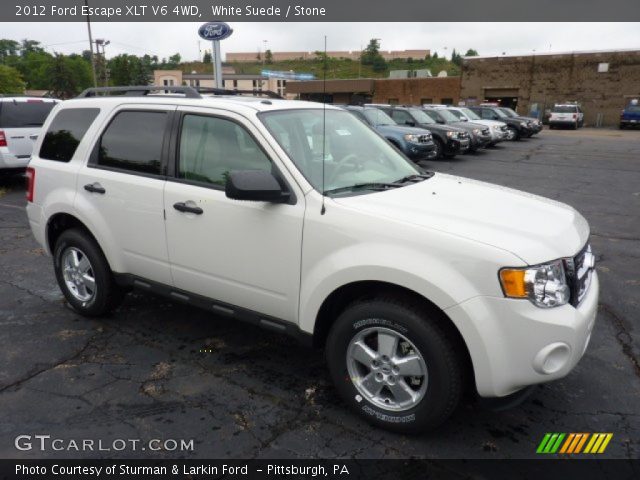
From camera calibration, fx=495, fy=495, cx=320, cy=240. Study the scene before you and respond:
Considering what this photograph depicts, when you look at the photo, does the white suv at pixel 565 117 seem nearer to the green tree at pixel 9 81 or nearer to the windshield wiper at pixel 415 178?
the windshield wiper at pixel 415 178

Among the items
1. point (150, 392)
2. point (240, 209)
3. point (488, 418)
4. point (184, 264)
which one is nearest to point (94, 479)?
point (150, 392)

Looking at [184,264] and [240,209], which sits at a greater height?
[240,209]

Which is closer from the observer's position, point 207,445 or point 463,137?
point 207,445

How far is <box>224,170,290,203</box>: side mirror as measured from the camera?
2.79m

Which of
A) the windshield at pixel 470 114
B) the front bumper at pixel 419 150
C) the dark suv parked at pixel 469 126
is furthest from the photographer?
the windshield at pixel 470 114

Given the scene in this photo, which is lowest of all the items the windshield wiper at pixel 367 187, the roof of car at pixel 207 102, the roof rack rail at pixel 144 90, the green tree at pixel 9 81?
the windshield wiper at pixel 367 187

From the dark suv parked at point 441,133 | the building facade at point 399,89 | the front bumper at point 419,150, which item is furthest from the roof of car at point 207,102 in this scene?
the building facade at point 399,89

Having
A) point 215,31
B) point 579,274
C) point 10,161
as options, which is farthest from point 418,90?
point 579,274

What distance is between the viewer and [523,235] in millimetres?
2604

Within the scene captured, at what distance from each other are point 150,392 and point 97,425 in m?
0.40

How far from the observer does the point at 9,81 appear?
8938 cm

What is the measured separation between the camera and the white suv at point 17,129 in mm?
9719

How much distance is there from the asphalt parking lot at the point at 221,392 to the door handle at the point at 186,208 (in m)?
1.14

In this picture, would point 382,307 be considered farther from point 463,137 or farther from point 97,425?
point 463,137
